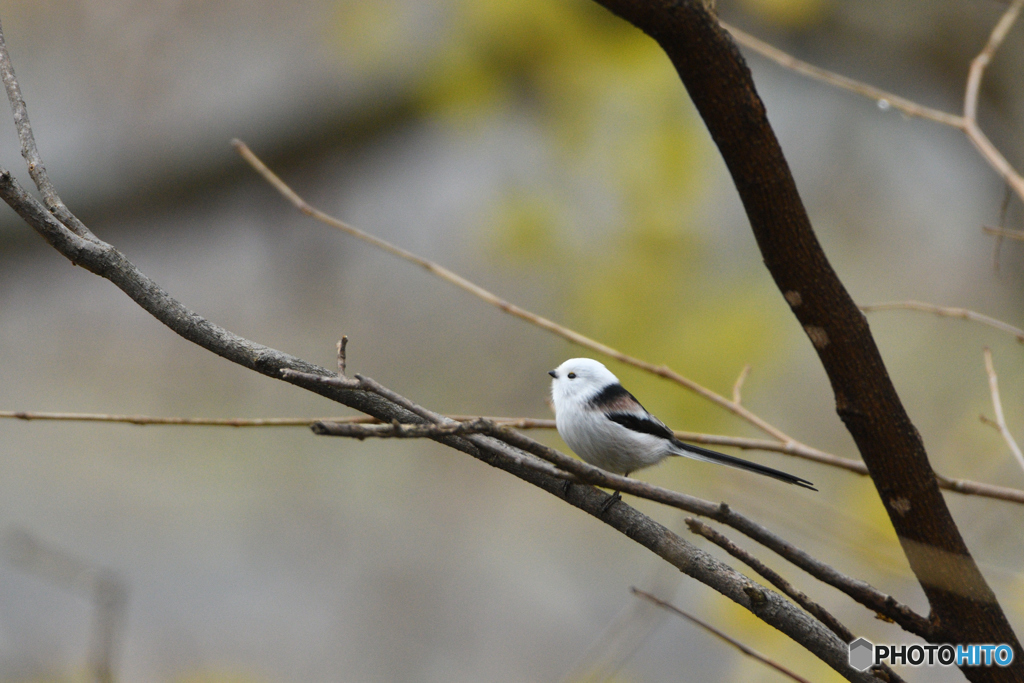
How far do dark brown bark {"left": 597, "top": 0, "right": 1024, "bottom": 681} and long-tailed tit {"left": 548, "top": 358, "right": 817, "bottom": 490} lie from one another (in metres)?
0.18

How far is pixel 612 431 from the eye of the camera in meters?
0.67

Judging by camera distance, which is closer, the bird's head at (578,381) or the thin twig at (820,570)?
the thin twig at (820,570)

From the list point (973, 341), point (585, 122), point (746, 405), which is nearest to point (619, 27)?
point (585, 122)

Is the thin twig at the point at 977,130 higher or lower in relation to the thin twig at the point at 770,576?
higher

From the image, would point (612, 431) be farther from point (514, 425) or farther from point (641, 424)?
point (514, 425)

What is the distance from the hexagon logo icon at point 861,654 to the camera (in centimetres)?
43

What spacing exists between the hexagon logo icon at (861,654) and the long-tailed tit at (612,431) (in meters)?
0.21

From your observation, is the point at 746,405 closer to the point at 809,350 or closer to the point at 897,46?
the point at 809,350

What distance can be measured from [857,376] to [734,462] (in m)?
0.17

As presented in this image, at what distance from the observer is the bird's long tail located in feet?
1.74

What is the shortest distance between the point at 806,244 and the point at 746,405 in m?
1.44

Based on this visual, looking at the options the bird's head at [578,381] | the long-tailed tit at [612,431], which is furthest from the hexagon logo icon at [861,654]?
the bird's head at [578,381]

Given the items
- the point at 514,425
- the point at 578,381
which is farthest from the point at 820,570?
the point at 578,381

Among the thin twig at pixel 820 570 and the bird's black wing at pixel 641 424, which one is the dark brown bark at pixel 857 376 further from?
the bird's black wing at pixel 641 424
